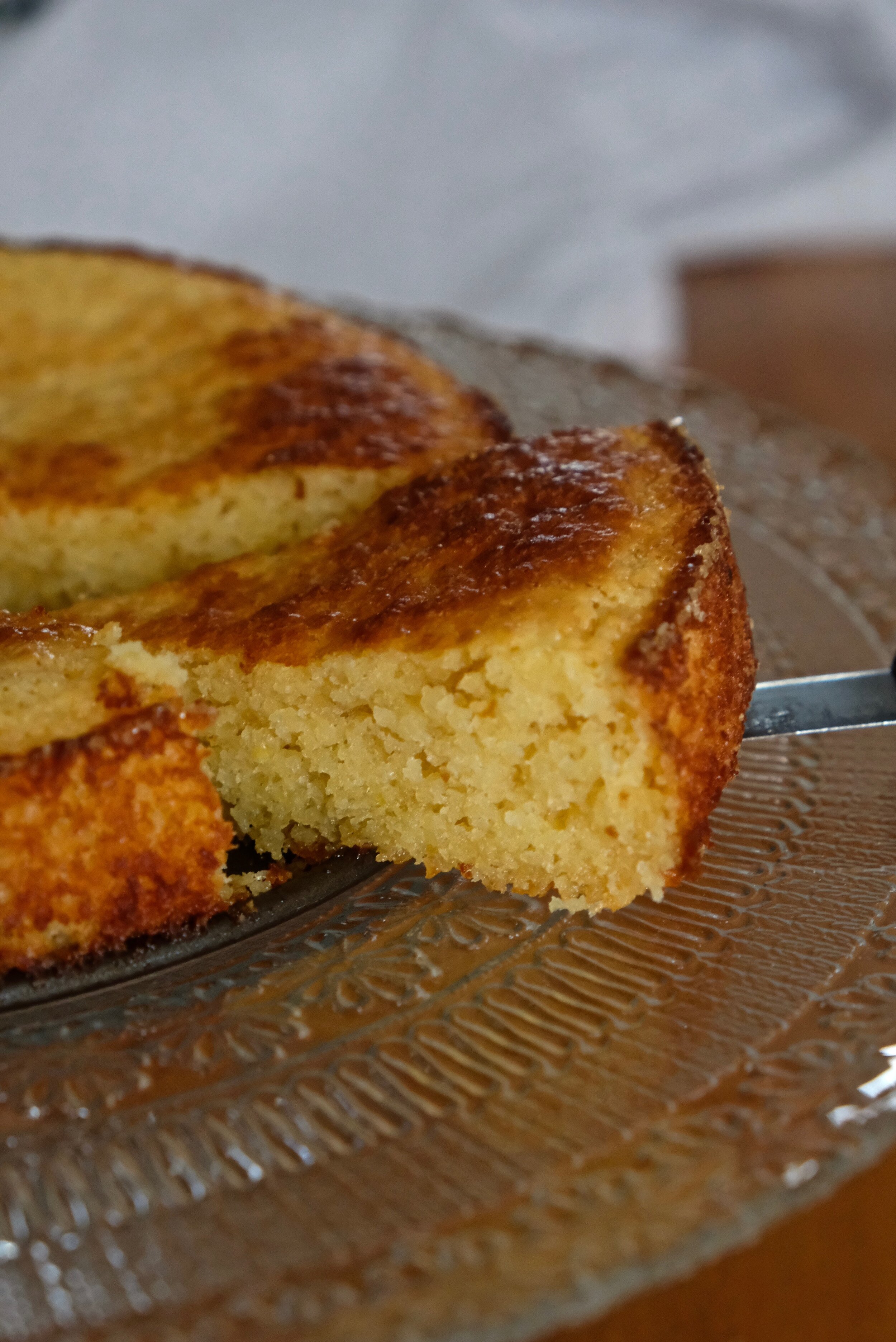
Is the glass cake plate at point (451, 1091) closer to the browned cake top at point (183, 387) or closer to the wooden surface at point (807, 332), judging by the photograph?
the browned cake top at point (183, 387)

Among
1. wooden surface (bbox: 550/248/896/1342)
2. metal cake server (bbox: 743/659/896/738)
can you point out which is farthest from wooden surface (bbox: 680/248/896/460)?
metal cake server (bbox: 743/659/896/738)

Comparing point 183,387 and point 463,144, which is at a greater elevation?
point 463,144

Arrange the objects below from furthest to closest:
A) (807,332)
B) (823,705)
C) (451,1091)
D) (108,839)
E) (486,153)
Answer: (486,153), (807,332), (823,705), (108,839), (451,1091)

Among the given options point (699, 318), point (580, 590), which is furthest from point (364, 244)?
point (580, 590)

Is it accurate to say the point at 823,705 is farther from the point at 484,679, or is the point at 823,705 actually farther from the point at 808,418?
the point at 808,418

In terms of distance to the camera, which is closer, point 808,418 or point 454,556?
point 454,556

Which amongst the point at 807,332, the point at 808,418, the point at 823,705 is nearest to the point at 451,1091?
the point at 823,705
